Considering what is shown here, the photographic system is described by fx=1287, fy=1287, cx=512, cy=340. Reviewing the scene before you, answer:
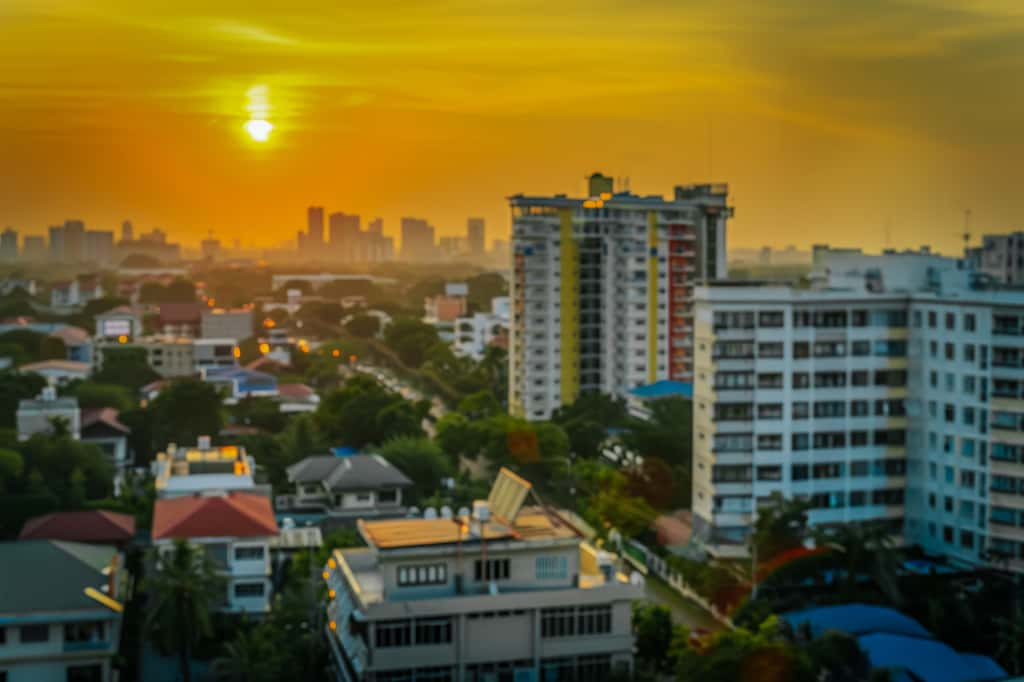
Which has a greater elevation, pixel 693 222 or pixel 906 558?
pixel 693 222

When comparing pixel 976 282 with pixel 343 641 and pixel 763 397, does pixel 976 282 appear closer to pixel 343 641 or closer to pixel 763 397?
pixel 763 397

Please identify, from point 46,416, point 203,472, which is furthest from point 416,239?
point 46,416

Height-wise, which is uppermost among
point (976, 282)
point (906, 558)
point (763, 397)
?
point (976, 282)

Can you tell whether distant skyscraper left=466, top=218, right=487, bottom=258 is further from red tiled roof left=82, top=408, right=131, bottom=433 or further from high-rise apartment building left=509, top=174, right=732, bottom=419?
high-rise apartment building left=509, top=174, right=732, bottom=419

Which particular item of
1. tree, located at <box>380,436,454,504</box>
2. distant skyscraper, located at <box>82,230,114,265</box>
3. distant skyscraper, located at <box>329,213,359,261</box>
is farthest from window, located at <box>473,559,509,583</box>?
tree, located at <box>380,436,454,504</box>

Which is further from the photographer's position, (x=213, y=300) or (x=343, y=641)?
(x=213, y=300)

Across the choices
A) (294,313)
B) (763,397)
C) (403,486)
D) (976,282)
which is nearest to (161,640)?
(403,486)

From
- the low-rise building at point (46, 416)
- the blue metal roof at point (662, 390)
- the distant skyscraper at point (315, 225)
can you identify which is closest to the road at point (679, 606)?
the distant skyscraper at point (315, 225)
